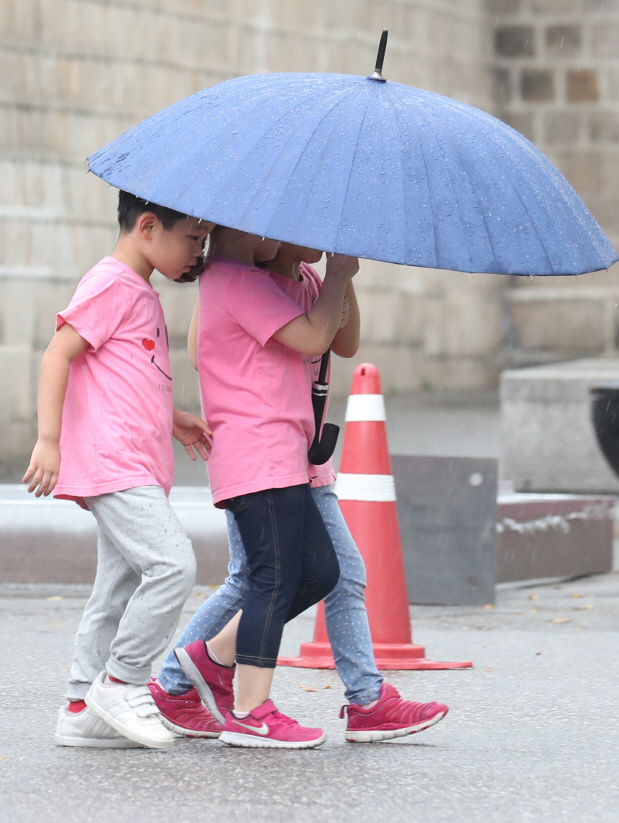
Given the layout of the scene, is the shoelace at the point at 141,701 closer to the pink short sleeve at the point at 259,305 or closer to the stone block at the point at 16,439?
the pink short sleeve at the point at 259,305

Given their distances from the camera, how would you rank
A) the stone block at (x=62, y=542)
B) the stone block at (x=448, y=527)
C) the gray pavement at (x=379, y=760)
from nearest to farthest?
the gray pavement at (x=379, y=760)
the stone block at (x=448, y=527)
the stone block at (x=62, y=542)

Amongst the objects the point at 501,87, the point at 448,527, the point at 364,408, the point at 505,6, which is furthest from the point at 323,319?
the point at 505,6

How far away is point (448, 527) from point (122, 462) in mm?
2818

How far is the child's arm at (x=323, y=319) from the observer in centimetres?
340

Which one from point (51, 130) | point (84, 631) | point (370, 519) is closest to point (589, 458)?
point (370, 519)

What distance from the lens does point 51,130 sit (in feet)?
34.2

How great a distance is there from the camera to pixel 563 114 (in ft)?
49.8

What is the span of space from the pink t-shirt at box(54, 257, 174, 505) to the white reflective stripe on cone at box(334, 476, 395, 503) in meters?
1.53

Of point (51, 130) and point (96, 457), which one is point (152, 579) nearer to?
point (96, 457)

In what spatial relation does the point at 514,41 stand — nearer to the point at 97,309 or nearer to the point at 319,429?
the point at 319,429

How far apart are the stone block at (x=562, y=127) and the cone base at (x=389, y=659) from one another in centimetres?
1114

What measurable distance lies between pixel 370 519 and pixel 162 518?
5.52ft

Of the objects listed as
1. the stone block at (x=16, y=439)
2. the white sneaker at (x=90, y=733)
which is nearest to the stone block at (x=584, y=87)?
the stone block at (x=16, y=439)

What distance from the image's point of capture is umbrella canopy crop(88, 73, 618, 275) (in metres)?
3.16
